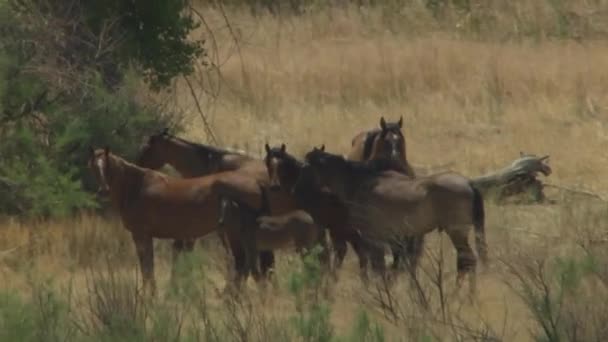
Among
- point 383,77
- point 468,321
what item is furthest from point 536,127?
point 468,321

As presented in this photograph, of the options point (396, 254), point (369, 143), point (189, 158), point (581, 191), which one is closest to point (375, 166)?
point (396, 254)

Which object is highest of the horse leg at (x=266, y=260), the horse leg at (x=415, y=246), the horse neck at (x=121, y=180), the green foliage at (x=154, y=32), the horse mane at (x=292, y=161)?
the green foliage at (x=154, y=32)

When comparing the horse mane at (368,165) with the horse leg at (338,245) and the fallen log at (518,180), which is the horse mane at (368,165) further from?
the fallen log at (518,180)

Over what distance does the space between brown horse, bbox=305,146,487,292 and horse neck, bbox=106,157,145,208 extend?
1617mm

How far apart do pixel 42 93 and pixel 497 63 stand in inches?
524

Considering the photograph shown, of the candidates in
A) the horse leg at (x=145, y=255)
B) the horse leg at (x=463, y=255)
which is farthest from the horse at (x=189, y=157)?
the horse leg at (x=463, y=255)

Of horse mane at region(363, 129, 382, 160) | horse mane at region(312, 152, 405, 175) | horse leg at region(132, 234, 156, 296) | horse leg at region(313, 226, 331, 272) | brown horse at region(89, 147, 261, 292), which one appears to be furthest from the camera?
horse mane at region(363, 129, 382, 160)

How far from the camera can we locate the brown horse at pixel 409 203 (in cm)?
1473

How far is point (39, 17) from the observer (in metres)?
19.0

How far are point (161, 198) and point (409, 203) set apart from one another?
85.7 inches

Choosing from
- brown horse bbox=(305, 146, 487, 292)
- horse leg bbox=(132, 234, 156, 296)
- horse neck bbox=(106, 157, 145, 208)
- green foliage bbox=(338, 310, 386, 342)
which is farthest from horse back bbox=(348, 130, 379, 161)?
green foliage bbox=(338, 310, 386, 342)

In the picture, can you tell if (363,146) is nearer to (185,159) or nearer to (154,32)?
(185,159)

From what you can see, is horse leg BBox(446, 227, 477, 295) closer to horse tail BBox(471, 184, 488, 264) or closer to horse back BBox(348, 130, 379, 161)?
horse tail BBox(471, 184, 488, 264)

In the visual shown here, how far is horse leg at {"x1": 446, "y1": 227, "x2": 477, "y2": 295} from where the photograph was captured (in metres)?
14.4
